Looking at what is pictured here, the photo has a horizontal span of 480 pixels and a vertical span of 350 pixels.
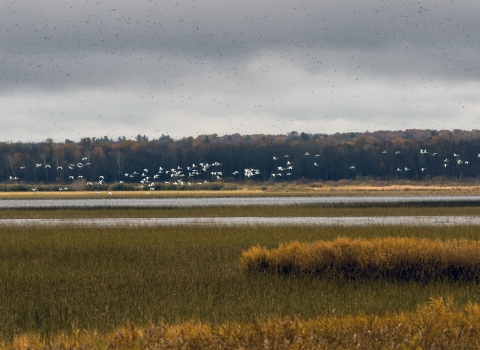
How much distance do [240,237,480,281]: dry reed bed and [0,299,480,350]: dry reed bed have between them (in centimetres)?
1137

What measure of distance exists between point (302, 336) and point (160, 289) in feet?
33.8

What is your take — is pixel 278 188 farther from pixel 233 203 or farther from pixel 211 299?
pixel 211 299

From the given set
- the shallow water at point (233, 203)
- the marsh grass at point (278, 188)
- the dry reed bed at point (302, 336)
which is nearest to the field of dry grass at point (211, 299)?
the dry reed bed at point (302, 336)

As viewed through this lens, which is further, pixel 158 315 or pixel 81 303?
pixel 81 303

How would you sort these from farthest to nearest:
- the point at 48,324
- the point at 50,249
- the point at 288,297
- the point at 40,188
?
the point at 40,188 < the point at 50,249 < the point at 288,297 < the point at 48,324

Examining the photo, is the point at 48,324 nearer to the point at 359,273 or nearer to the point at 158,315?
the point at 158,315

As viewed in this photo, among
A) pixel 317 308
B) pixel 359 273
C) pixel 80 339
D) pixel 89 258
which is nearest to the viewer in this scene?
pixel 80 339

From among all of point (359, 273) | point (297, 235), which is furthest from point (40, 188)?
point (359, 273)

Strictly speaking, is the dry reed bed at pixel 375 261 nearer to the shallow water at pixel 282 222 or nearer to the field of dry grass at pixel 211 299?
the field of dry grass at pixel 211 299

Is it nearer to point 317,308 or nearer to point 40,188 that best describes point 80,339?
point 317,308

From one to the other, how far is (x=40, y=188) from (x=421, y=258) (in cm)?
16215

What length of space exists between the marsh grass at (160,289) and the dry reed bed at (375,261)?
3.97 ft

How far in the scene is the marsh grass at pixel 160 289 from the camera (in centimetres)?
2114

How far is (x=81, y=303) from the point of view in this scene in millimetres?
23234
